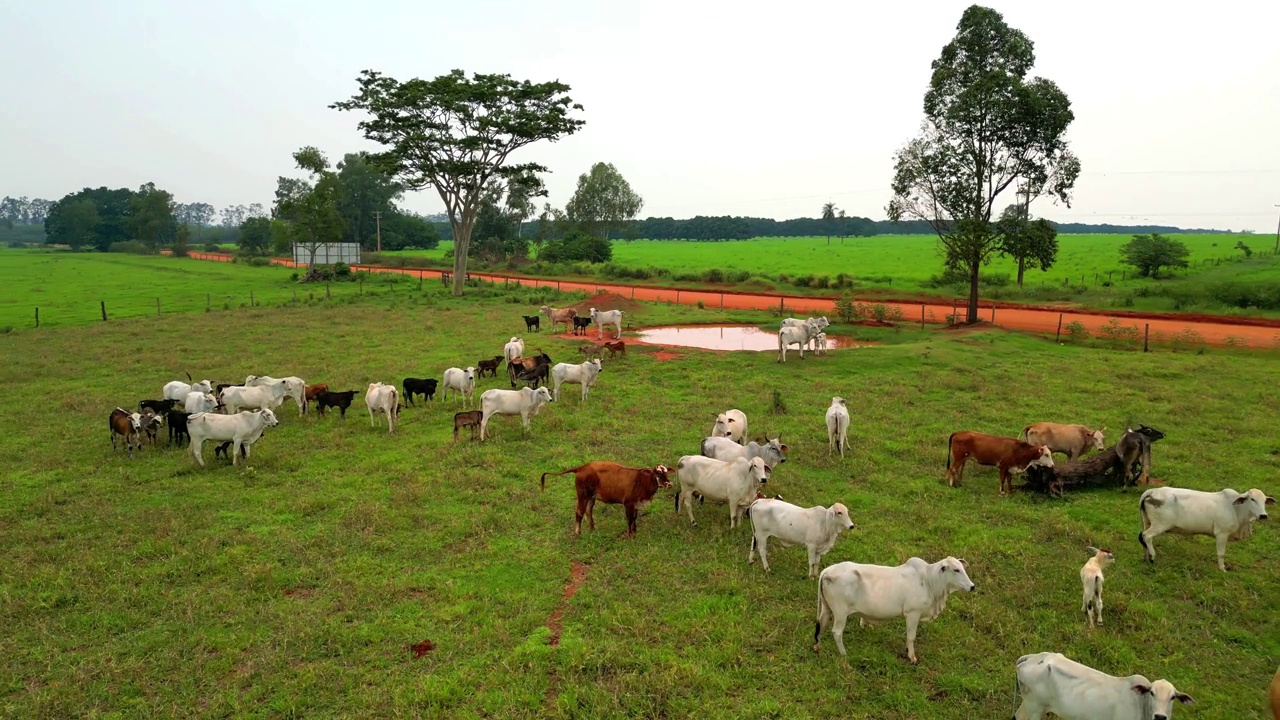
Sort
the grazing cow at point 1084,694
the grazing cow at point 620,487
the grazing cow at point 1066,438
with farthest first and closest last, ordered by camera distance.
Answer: the grazing cow at point 1066,438, the grazing cow at point 620,487, the grazing cow at point 1084,694

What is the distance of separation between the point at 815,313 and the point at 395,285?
3016cm

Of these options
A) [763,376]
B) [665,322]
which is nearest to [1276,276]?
[665,322]

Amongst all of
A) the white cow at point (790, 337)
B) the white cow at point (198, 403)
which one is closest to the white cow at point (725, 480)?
the white cow at point (198, 403)

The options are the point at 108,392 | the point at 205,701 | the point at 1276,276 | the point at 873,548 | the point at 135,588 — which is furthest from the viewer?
the point at 1276,276

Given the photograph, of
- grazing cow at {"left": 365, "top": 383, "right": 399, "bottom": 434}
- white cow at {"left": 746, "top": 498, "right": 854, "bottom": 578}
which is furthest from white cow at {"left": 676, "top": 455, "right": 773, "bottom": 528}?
grazing cow at {"left": 365, "top": 383, "right": 399, "bottom": 434}

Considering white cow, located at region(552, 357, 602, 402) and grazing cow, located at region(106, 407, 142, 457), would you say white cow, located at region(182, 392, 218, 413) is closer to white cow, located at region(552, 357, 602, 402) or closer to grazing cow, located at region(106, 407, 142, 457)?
grazing cow, located at region(106, 407, 142, 457)

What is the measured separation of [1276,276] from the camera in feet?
139

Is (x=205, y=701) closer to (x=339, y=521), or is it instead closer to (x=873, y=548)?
(x=339, y=521)

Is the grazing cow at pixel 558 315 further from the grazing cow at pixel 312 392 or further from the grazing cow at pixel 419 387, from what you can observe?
the grazing cow at pixel 312 392

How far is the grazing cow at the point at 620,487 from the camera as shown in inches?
383

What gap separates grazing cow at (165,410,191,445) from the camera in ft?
44.2

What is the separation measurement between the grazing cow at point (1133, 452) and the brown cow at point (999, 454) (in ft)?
3.68

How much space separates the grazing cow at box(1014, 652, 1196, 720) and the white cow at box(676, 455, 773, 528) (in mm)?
4184

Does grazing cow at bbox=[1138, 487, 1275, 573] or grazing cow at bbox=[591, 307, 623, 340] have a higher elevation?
grazing cow at bbox=[591, 307, 623, 340]
